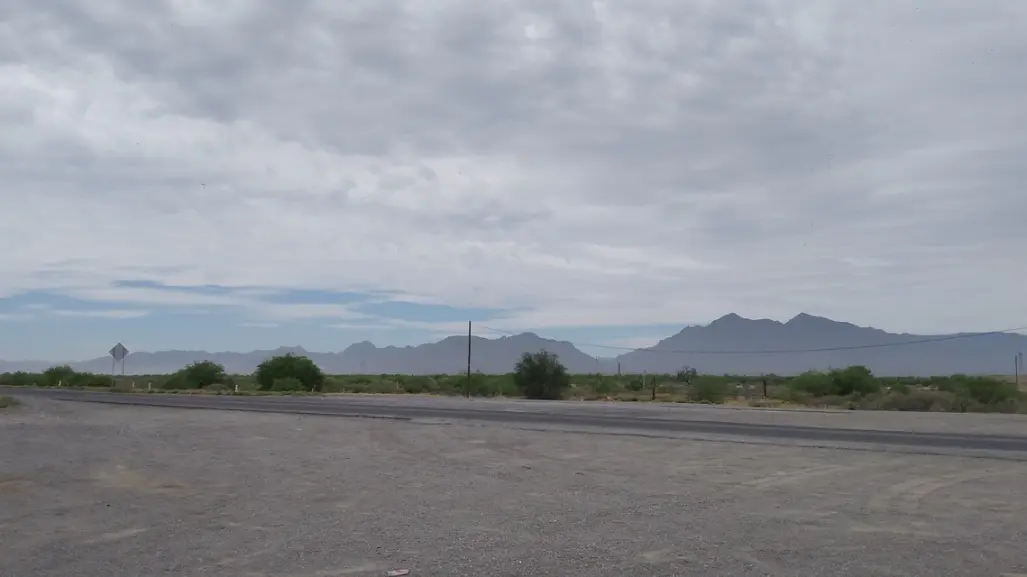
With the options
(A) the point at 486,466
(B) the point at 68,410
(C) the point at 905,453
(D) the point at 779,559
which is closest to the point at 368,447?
(A) the point at 486,466

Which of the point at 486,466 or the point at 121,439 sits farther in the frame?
the point at 121,439

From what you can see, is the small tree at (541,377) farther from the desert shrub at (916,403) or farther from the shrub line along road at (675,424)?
the shrub line along road at (675,424)

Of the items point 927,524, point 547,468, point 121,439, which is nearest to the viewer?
point 927,524

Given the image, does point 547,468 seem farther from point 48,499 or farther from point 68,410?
point 68,410

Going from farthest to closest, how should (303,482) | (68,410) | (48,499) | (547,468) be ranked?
(68,410) → (547,468) → (303,482) → (48,499)

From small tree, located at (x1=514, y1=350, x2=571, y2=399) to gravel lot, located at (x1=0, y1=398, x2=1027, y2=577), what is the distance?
175 ft

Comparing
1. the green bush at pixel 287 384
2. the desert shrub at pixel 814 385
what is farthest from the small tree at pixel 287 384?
the desert shrub at pixel 814 385

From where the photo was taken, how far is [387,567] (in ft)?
30.9

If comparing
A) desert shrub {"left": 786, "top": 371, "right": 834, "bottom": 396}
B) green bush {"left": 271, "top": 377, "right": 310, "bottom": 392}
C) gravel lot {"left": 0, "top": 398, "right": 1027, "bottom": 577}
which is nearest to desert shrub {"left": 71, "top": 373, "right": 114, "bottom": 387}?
green bush {"left": 271, "top": 377, "right": 310, "bottom": 392}

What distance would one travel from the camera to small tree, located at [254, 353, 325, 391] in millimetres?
87688

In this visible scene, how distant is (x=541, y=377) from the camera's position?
77.2 metres

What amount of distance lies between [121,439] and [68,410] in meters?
19.2

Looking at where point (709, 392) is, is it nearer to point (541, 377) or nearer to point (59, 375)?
point (541, 377)

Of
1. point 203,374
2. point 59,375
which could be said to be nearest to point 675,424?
point 203,374
